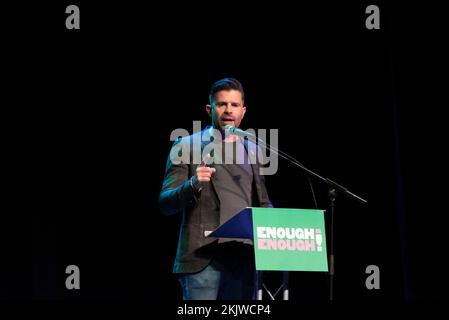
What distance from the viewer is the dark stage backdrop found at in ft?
15.2

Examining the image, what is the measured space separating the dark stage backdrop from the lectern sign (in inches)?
84.4

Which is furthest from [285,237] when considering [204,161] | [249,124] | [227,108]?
[249,124]

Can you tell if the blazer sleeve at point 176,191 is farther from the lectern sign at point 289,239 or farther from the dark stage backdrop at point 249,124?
the dark stage backdrop at point 249,124

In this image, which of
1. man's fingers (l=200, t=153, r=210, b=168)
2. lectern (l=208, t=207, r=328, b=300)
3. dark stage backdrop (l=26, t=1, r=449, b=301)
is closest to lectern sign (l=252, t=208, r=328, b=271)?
lectern (l=208, t=207, r=328, b=300)

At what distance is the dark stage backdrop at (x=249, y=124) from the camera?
4.63 metres

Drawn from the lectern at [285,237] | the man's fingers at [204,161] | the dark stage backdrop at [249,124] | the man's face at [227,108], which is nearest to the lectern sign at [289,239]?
the lectern at [285,237]

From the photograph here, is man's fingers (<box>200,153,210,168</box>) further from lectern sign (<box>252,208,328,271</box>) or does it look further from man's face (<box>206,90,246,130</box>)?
lectern sign (<box>252,208,328,271</box>)

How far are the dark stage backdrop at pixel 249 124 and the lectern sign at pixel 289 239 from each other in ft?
7.04

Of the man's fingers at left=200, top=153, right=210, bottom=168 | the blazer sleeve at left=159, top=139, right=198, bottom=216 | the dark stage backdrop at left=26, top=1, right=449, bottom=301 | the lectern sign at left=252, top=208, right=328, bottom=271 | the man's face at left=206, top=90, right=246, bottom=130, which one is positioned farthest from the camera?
the dark stage backdrop at left=26, top=1, right=449, bottom=301

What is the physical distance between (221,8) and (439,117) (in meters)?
1.70

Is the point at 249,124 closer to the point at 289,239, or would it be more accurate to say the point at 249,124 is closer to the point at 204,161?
the point at 204,161

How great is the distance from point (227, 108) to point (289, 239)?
35.0 inches
